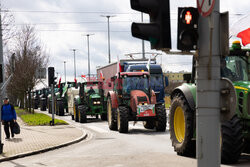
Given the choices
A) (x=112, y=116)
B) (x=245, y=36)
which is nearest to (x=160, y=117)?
(x=112, y=116)

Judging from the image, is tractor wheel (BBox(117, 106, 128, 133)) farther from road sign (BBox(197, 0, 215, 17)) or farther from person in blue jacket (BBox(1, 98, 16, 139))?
road sign (BBox(197, 0, 215, 17))

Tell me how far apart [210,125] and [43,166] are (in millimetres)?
5660

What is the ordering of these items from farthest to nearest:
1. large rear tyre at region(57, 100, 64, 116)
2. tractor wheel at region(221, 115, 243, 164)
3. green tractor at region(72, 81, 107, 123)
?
large rear tyre at region(57, 100, 64, 116) < green tractor at region(72, 81, 107, 123) < tractor wheel at region(221, 115, 243, 164)

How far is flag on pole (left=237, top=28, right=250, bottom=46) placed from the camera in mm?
10139

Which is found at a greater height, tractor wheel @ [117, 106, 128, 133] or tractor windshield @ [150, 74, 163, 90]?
tractor windshield @ [150, 74, 163, 90]

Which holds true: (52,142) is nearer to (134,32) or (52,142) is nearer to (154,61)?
(134,32)

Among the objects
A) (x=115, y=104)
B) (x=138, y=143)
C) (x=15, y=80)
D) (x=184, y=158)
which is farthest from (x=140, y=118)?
(x=15, y=80)

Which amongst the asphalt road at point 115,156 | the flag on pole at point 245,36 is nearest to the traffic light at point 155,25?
the asphalt road at point 115,156

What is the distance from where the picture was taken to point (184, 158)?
9898mm

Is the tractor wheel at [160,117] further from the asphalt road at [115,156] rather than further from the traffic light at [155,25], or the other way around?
the traffic light at [155,25]

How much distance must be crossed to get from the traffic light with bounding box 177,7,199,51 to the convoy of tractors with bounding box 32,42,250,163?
1.89 ft

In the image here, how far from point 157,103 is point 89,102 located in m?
8.54

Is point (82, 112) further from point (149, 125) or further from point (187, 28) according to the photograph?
point (187, 28)

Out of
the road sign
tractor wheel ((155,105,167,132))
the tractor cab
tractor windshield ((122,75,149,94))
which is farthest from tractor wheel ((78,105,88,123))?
the road sign
